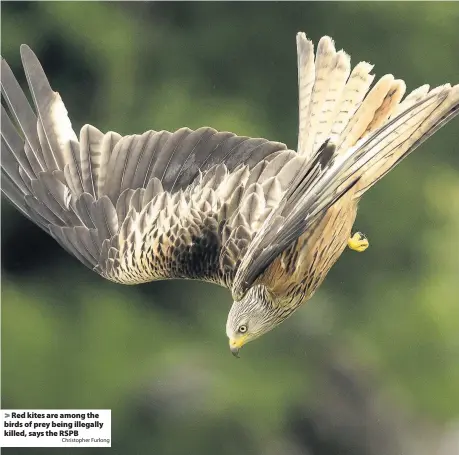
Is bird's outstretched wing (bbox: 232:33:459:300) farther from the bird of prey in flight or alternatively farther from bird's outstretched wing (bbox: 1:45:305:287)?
bird's outstretched wing (bbox: 1:45:305:287)

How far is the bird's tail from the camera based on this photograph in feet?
11.2

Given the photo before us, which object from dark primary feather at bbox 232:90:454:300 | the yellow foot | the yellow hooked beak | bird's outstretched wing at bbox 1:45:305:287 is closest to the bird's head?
the yellow hooked beak

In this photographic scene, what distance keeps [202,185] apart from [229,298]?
2.41 m

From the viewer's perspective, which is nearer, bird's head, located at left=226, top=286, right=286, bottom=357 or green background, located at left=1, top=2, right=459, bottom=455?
bird's head, located at left=226, top=286, right=286, bottom=357

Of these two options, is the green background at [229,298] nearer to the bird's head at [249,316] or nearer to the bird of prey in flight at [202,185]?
the bird of prey in flight at [202,185]

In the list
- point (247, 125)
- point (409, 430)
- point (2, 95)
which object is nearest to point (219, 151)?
point (2, 95)

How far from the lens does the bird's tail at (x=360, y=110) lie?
11.2 feet

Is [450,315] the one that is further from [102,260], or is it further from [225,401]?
[102,260]

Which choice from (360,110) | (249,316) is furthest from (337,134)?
(249,316)
